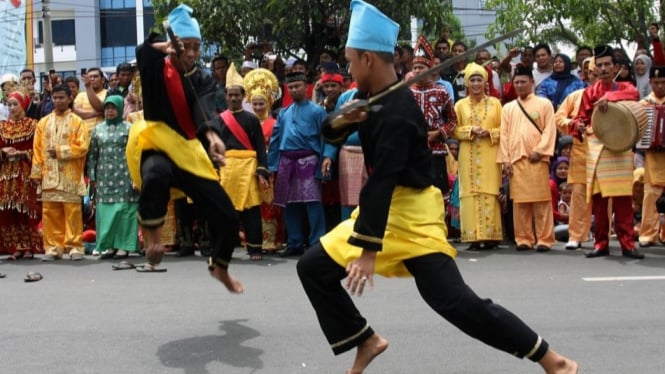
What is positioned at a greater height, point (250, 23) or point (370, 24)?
point (250, 23)

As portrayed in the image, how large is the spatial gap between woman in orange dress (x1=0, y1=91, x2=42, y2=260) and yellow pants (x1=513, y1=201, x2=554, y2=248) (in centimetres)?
565

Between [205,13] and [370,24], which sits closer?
[370,24]

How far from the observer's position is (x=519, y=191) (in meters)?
10.6

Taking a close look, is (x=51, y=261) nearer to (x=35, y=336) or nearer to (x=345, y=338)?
(x=35, y=336)

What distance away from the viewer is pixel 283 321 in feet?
22.1

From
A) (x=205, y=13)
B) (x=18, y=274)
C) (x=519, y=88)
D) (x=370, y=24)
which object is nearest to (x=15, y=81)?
(x=205, y=13)

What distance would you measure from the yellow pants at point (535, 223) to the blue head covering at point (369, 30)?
247 inches

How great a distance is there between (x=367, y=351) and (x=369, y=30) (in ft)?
5.62

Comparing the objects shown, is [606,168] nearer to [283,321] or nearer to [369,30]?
[283,321]

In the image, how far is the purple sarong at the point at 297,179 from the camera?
10.6 metres

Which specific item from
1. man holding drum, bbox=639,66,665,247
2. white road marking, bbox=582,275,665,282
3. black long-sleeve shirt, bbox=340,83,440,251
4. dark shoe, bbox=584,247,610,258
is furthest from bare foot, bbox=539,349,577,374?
man holding drum, bbox=639,66,665,247

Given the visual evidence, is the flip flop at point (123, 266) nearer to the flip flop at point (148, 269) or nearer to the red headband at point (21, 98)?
the flip flop at point (148, 269)

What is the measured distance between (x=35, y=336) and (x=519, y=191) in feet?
19.6

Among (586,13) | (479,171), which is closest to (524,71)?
(479,171)
